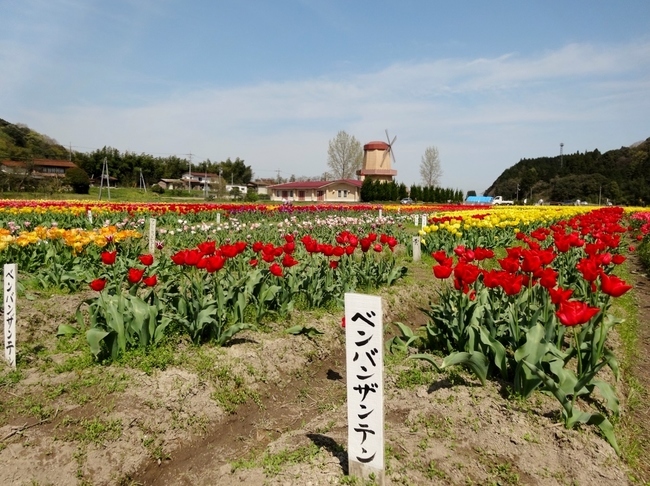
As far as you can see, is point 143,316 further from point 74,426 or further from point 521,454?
point 521,454

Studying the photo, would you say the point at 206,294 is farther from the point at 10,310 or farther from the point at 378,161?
the point at 378,161

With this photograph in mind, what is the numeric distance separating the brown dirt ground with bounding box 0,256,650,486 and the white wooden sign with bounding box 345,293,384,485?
0.83 ft

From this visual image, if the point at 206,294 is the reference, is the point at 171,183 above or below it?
above

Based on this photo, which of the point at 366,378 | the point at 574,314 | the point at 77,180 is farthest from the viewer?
the point at 77,180

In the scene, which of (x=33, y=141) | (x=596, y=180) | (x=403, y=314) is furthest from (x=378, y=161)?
(x=403, y=314)

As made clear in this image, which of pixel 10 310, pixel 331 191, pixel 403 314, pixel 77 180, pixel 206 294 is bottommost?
pixel 403 314

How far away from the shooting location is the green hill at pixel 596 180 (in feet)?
221

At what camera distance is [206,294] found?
572 centimetres

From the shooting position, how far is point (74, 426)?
339 cm

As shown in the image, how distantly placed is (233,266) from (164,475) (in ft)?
12.0

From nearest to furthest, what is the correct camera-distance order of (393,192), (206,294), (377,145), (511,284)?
(511,284) → (206,294) → (393,192) → (377,145)

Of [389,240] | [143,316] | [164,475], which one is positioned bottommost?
[164,475]

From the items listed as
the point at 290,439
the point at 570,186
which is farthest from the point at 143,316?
the point at 570,186

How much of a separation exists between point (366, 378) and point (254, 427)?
1757 mm
